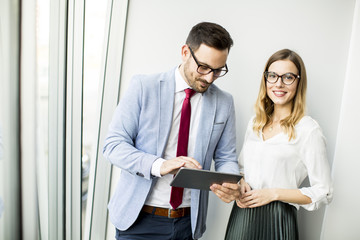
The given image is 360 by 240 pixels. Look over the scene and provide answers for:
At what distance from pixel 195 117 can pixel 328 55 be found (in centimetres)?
108

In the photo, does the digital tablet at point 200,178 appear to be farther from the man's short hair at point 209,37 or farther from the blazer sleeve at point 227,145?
the man's short hair at point 209,37

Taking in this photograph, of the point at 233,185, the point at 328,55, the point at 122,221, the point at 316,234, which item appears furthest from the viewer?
the point at 316,234

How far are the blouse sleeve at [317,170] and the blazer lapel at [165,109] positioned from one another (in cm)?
77

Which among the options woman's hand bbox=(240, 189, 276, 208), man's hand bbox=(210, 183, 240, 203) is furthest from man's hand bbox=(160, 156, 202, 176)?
woman's hand bbox=(240, 189, 276, 208)

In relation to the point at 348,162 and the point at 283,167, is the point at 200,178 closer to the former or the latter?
the point at 283,167

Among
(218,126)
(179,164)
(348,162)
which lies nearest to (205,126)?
(218,126)

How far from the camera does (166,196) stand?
155cm

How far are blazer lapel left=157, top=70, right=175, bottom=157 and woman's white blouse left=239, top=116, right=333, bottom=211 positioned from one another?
568 millimetres

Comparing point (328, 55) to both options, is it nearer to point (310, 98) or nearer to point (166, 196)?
point (310, 98)

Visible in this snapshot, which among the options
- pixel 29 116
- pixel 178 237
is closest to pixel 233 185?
pixel 178 237

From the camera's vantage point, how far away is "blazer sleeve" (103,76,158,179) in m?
1.39

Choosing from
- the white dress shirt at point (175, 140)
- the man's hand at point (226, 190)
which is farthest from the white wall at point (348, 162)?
the white dress shirt at point (175, 140)

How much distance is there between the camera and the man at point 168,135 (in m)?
1.44

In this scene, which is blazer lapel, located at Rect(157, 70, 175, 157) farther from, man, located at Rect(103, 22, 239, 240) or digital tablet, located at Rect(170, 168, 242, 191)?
digital tablet, located at Rect(170, 168, 242, 191)
